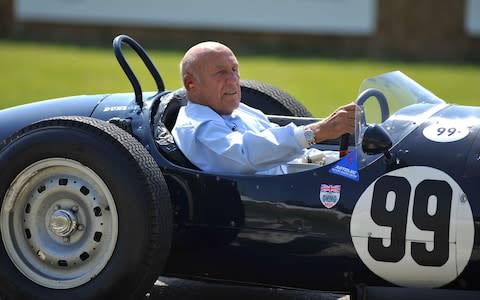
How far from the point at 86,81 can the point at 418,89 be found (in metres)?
11.0

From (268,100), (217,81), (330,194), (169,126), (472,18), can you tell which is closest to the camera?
(330,194)

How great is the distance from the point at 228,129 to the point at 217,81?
0.29 m

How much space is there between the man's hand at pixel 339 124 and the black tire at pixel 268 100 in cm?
127

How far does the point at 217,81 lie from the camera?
4621 millimetres

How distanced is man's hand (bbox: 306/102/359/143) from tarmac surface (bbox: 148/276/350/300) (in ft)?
3.23

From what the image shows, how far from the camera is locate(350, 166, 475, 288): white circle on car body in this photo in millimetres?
3936

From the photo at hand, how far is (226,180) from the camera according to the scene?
4258 millimetres

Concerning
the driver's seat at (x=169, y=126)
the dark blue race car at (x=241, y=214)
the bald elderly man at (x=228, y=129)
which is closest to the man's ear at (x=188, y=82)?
the bald elderly man at (x=228, y=129)

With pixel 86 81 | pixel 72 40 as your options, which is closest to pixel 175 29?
pixel 72 40

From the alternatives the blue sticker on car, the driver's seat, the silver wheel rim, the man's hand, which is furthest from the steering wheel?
the silver wheel rim

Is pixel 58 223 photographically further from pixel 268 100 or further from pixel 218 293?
pixel 268 100

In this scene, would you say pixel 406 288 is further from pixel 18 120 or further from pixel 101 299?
pixel 18 120

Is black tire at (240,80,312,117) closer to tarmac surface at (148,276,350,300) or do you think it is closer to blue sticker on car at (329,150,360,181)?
tarmac surface at (148,276,350,300)

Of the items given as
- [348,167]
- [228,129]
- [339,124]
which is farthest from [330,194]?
[228,129]
